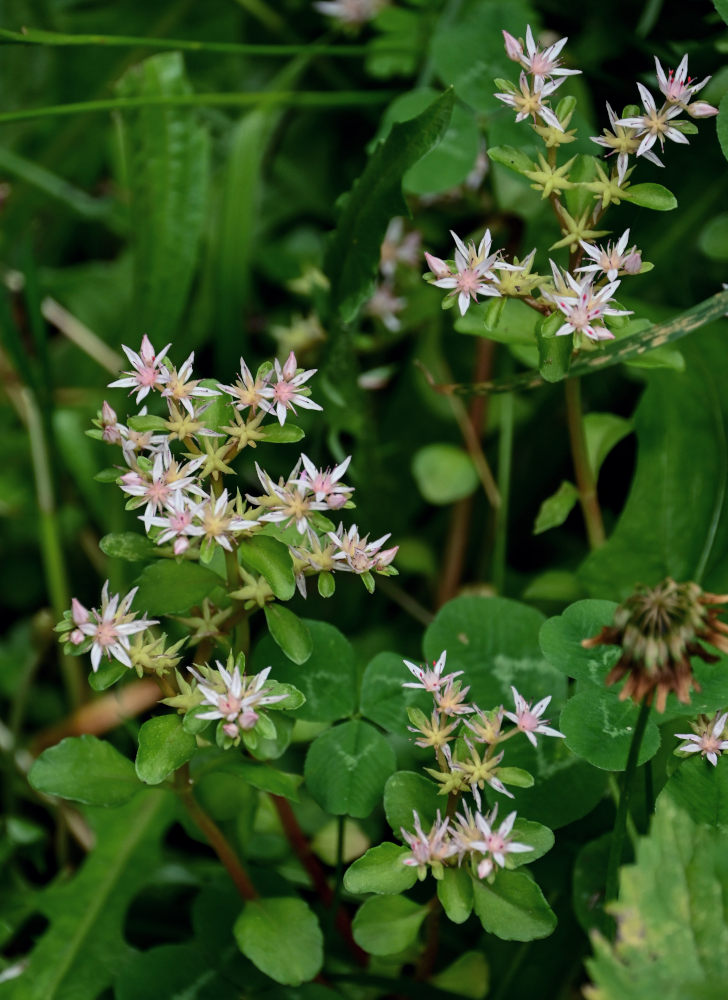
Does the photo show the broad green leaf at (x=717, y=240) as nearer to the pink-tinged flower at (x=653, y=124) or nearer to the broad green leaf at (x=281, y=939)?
the pink-tinged flower at (x=653, y=124)

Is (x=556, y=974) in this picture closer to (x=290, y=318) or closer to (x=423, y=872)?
(x=423, y=872)

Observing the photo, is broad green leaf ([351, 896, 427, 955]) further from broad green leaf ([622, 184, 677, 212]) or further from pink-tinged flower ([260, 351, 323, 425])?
broad green leaf ([622, 184, 677, 212])

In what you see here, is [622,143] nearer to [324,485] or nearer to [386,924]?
[324,485]

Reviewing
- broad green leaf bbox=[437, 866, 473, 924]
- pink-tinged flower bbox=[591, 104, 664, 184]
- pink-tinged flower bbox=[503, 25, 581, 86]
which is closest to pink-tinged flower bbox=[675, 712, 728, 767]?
broad green leaf bbox=[437, 866, 473, 924]

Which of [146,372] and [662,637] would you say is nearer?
[662,637]

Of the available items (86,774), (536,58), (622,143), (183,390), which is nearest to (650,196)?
(622,143)

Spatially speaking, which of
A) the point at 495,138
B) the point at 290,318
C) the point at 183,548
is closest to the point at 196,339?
the point at 290,318

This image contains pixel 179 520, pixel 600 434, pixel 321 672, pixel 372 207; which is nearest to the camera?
pixel 179 520
